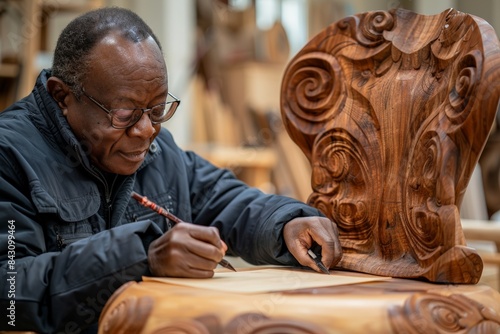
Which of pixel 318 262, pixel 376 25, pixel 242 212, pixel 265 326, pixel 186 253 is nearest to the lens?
pixel 265 326

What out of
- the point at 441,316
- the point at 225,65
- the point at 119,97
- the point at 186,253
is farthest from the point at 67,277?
the point at 225,65

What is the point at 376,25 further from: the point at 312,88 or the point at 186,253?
the point at 186,253

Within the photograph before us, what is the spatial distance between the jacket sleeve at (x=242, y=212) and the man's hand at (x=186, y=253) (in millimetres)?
342

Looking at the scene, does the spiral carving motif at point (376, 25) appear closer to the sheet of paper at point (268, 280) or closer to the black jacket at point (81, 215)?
the black jacket at point (81, 215)

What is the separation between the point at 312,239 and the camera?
5.57 ft

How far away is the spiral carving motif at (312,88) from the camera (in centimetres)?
181

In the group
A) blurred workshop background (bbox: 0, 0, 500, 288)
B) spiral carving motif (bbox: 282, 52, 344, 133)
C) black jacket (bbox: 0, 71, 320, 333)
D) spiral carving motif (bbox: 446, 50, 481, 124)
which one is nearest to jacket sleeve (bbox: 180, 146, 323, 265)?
black jacket (bbox: 0, 71, 320, 333)

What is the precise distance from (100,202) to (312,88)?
603mm

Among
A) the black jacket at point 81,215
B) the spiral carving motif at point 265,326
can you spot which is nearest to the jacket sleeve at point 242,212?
the black jacket at point 81,215

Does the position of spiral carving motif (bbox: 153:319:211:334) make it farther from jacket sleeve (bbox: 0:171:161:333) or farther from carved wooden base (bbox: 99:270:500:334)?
jacket sleeve (bbox: 0:171:161:333)

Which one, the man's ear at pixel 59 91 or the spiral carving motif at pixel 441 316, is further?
the man's ear at pixel 59 91

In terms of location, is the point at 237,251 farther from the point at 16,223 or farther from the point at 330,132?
the point at 16,223

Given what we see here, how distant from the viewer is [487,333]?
4.22 ft

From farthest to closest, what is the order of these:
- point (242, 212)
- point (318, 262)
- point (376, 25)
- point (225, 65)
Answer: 1. point (225, 65)
2. point (242, 212)
3. point (376, 25)
4. point (318, 262)
